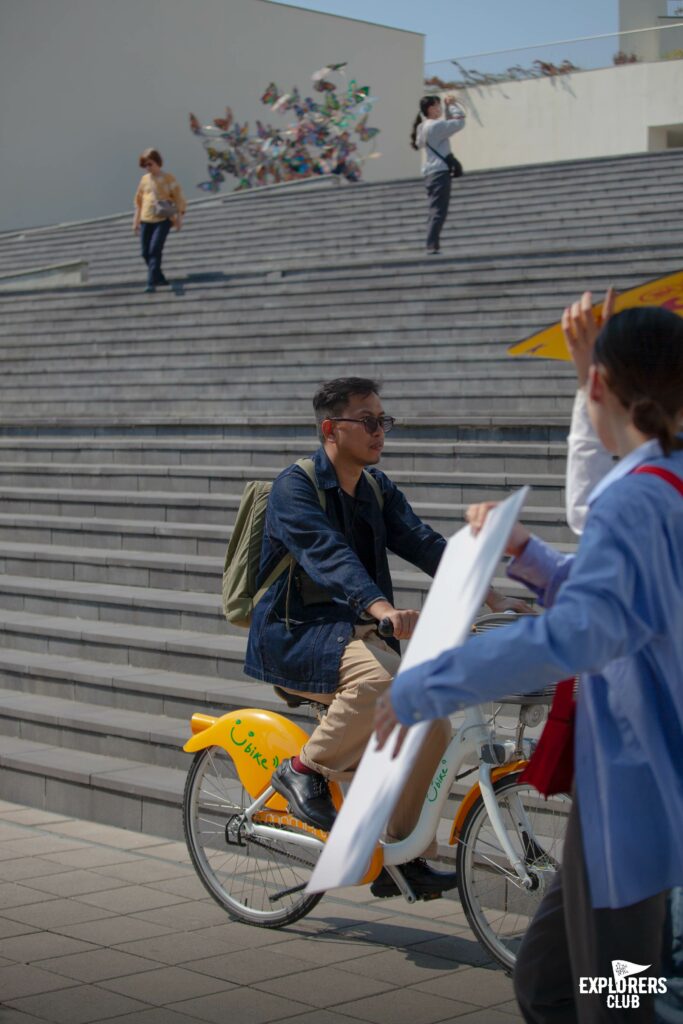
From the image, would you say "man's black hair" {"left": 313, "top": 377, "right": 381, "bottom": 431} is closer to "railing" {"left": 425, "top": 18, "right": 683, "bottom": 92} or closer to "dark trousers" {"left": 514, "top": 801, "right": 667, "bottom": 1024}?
"dark trousers" {"left": 514, "top": 801, "right": 667, "bottom": 1024}

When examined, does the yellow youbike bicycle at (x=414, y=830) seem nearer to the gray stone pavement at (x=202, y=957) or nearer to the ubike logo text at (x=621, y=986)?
the gray stone pavement at (x=202, y=957)

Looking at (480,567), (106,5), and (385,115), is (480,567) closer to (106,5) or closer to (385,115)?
(106,5)

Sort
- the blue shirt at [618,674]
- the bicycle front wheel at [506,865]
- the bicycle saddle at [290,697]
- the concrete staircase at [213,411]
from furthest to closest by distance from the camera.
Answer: the concrete staircase at [213,411] → the bicycle saddle at [290,697] → the bicycle front wheel at [506,865] → the blue shirt at [618,674]

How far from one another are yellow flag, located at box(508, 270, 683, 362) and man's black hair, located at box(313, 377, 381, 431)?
135 cm

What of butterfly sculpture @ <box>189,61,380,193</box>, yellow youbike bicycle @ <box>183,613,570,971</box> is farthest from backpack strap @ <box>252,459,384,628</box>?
butterfly sculpture @ <box>189,61,380,193</box>

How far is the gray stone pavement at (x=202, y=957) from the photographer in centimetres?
387

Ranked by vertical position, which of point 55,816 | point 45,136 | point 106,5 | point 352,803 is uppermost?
point 106,5

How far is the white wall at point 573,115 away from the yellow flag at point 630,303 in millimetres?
25570

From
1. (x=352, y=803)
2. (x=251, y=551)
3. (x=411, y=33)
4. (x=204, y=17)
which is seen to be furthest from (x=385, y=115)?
(x=352, y=803)

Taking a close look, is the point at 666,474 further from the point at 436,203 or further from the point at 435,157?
the point at 435,157

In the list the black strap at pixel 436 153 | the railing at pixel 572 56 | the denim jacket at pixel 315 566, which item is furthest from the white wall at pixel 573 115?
the denim jacket at pixel 315 566

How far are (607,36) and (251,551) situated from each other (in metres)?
26.1

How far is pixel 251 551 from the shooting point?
443 centimetres

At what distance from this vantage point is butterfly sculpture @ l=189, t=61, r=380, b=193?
27.8m
